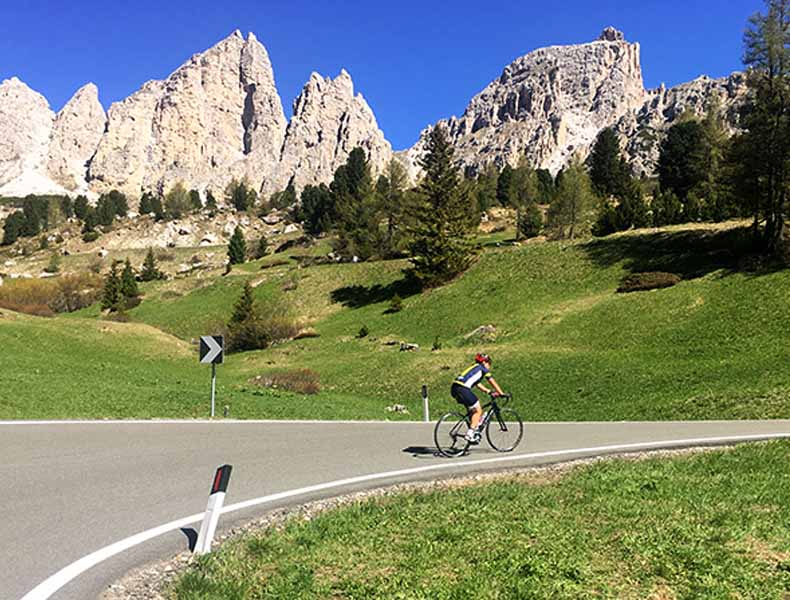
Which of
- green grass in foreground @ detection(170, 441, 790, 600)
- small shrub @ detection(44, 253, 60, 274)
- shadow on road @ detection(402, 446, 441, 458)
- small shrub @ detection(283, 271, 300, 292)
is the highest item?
small shrub @ detection(44, 253, 60, 274)

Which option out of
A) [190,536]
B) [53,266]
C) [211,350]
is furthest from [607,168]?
[190,536]

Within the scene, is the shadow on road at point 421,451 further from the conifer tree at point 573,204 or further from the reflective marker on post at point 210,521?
the conifer tree at point 573,204

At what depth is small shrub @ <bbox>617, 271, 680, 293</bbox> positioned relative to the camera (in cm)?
4059

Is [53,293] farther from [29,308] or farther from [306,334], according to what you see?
[306,334]

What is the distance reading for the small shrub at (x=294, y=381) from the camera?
30406mm

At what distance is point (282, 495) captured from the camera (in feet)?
29.9

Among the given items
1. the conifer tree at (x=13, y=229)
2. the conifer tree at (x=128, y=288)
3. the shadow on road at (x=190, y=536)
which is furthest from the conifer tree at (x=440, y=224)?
the conifer tree at (x=13, y=229)

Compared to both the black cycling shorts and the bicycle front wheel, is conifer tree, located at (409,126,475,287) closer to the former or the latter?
the bicycle front wheel

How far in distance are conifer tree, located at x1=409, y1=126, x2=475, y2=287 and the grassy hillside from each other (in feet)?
7.24

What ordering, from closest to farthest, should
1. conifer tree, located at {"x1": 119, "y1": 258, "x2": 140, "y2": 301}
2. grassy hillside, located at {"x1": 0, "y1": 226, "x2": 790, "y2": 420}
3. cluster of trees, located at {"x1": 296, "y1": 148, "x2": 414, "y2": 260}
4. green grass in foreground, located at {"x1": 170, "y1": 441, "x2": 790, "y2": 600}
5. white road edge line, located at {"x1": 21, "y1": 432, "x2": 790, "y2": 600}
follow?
green grass in foreground, located at {"x1": 170, "y1": 441, "x2": 790, "y2": 600} < white road edge line, located at {"x1": 21, "y1": 432, "x2": 790, "y2": 600} < grassy hillside, located at {"x1": 0, "y1": 226, "x2": 790, "y2": 420} < conifer tree, located at {"x1": 119, "y1": 258, "x2": 140, "y2": 301} < cluster of trees, located at {"x1": 296, "y1": 148, "x2": 414, "y2": 260}

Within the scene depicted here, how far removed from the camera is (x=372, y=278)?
2500 inches

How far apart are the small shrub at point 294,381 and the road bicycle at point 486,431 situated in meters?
17.2

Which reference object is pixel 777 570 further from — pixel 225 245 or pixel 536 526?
pixel 225 245

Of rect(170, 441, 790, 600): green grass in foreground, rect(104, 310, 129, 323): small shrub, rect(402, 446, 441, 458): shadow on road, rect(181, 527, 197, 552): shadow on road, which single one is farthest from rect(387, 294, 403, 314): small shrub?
rect(181, 527, 197, 552): shadow on road
